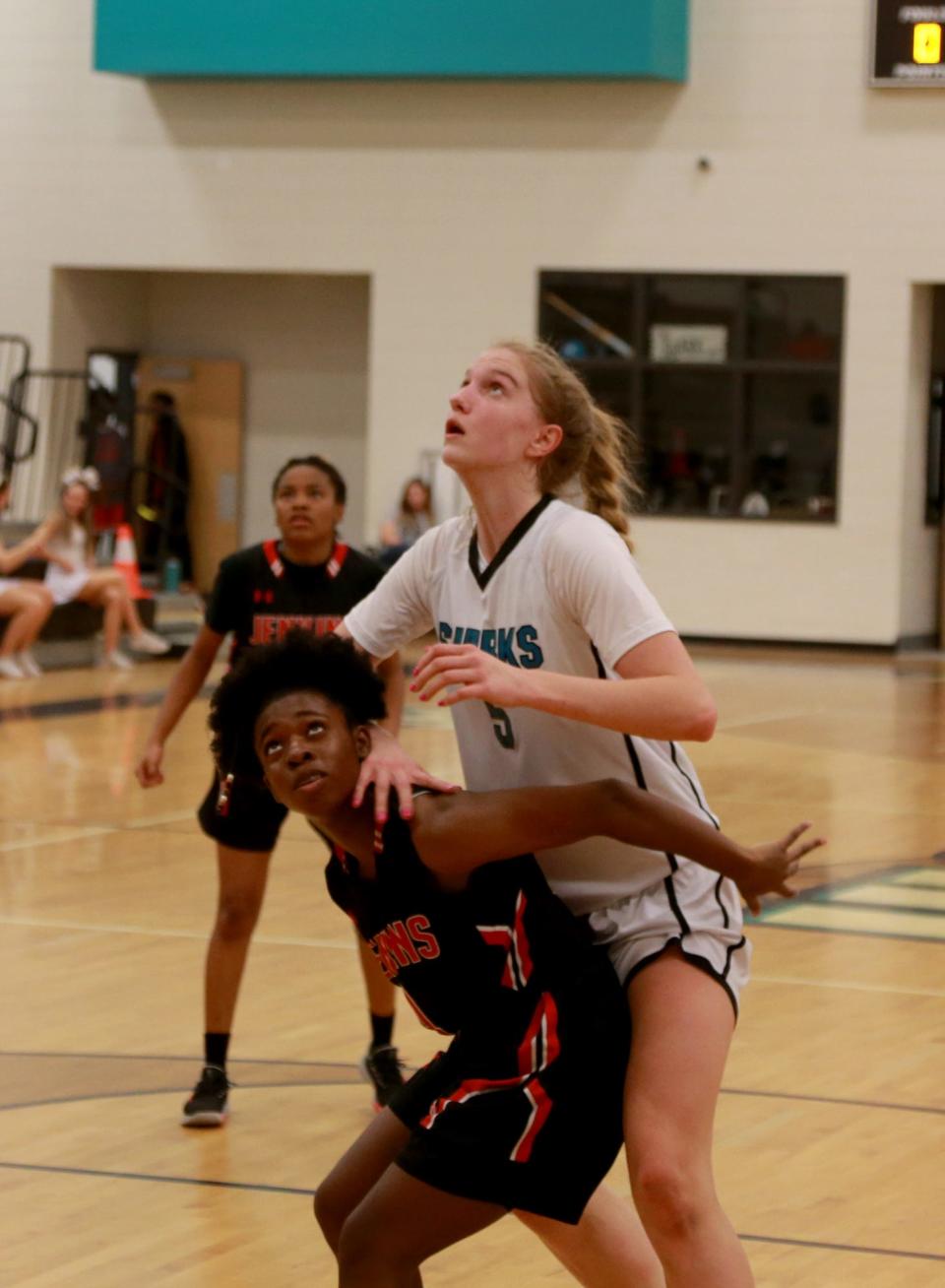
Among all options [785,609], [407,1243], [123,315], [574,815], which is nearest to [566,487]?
[574,815]

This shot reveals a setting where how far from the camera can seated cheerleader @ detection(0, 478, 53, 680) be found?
606 inches

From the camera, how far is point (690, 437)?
19.1 meters

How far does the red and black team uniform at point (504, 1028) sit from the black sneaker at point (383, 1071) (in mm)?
2175

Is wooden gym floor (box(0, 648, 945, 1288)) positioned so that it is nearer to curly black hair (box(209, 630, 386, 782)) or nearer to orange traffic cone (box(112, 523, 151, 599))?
curly black hair (box(209, 630, 386, 782))

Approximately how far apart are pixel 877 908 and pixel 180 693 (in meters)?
3.39

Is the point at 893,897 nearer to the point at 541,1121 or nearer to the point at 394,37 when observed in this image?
the point at 541,1121

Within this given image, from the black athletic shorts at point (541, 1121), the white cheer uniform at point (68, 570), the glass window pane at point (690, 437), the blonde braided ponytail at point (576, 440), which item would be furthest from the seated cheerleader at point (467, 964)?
the glass window pane at point (690, 437)

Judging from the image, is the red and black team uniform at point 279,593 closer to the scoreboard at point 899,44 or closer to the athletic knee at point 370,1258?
the athletic knee at point 370,1258

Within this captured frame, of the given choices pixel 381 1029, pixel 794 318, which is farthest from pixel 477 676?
pixel 794 318

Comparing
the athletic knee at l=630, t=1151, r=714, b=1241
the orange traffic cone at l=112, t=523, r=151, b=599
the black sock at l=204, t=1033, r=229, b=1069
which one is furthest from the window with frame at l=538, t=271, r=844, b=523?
the athletic knee at l=630, t=1151, r=714, b=1241

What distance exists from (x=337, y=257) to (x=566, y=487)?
1657 centimetres

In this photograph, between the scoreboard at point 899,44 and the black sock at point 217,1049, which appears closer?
the black sock at point 217,1049

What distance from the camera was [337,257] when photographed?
19.7 metres

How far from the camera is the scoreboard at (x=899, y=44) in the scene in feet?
58.0
